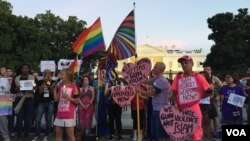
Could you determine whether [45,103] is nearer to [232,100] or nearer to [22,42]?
[232,100]

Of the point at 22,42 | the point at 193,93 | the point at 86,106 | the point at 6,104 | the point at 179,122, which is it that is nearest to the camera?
the point at 193,93

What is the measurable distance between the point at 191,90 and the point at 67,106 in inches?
130

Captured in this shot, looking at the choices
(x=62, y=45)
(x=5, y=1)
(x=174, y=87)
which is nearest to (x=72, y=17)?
(x=62, y=45)

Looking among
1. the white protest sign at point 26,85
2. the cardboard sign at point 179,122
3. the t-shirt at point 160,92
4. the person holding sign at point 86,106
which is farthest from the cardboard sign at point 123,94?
the cardboard sign at point 179,122

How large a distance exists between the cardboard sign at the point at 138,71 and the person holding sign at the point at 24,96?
2.95m

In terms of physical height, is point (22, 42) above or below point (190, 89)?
above

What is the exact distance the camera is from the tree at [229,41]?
45.1 metres

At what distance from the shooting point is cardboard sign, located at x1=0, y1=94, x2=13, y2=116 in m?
11.7

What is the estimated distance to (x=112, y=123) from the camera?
12.9 meters

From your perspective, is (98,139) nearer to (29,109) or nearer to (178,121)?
(29,109)

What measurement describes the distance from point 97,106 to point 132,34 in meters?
2.31

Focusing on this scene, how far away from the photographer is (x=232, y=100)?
11445 mm

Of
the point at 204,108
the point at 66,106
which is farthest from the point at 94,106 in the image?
the point at 204,108

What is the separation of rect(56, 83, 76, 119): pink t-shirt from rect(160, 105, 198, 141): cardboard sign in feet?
8.73
